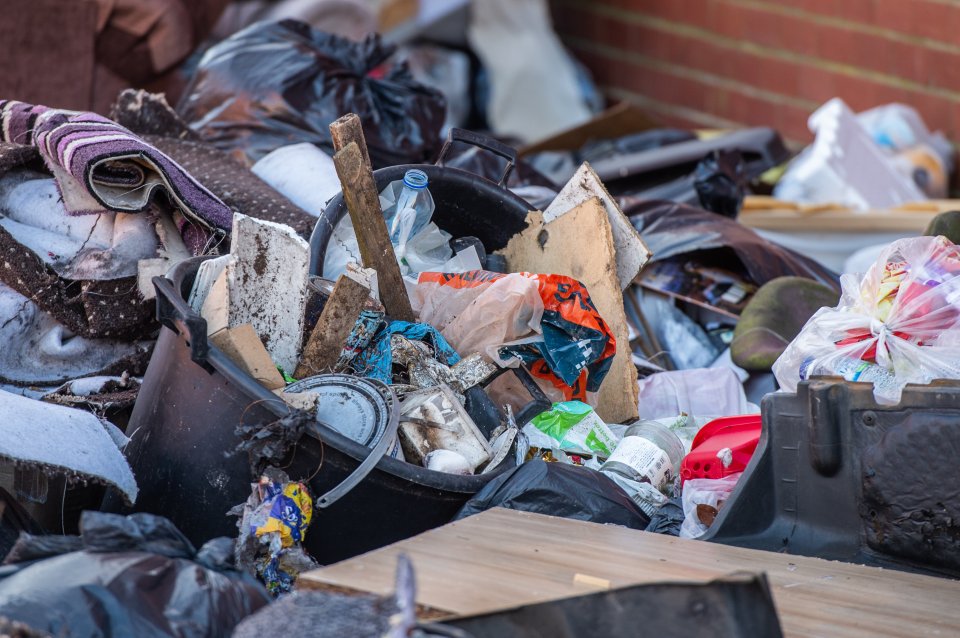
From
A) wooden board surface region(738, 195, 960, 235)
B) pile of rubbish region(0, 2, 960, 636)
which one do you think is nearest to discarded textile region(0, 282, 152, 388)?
pile of rubbish region(0, 2, 960, 636)

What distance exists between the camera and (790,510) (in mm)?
2125

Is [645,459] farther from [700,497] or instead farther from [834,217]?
[834,217]

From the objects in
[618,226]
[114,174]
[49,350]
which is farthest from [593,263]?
[49,350]

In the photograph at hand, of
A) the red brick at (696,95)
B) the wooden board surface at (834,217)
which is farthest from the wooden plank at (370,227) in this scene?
the red brick at (696,95)

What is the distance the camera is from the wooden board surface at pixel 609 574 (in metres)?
1.64

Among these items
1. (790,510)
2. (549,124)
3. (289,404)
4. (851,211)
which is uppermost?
(289,404)

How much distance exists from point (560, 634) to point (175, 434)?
1022mm

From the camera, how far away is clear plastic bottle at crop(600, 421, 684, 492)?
2447 mm

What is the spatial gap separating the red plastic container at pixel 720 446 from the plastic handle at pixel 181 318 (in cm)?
109

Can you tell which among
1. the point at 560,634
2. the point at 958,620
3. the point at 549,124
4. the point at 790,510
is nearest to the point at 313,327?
the point at 790,510

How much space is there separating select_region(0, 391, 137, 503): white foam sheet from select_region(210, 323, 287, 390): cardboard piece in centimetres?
31

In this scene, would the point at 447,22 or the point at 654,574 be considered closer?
the point at 654,574

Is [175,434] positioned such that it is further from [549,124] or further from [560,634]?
[549,124]

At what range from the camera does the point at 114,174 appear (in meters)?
2.57
